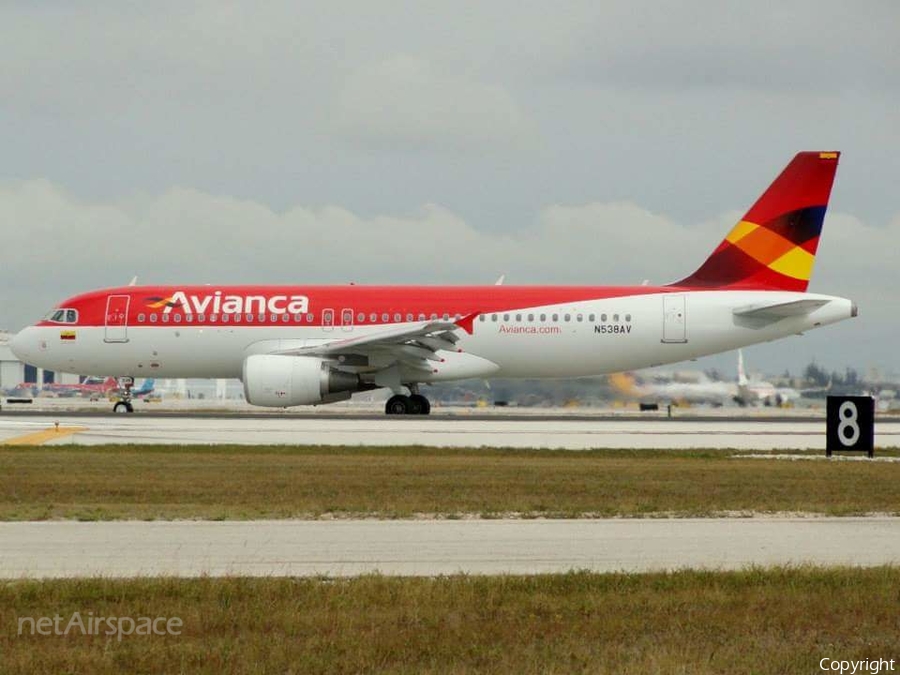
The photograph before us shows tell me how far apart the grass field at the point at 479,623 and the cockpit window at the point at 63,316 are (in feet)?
118

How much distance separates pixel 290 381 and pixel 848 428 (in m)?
18.4

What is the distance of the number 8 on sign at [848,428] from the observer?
27.3 m

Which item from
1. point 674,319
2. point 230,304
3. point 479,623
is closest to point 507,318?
point 674,319

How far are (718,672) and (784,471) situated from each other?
49.8 feet

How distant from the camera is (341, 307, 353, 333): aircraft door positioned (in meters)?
43.3

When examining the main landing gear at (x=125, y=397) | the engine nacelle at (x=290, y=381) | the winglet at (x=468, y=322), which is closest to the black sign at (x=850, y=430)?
the winglet at (x=468, y=322)

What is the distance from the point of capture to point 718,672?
8078 millimetres

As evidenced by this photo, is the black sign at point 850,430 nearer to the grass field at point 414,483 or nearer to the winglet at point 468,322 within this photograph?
the grass field at point 414,483

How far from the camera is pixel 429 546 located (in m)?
13.2

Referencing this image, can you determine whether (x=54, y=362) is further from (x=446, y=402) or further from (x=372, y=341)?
(x=446, y=402)

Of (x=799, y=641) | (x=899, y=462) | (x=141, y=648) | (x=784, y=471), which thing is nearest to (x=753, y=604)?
(x=799, y=641)

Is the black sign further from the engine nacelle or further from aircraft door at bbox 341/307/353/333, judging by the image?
aircraft door at bbox 341/307/353/333

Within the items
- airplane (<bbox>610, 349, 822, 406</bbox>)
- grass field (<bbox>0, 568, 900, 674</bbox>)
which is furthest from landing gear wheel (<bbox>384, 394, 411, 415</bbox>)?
grass field (<bbox>0, 568, 900, 674</bbox>)

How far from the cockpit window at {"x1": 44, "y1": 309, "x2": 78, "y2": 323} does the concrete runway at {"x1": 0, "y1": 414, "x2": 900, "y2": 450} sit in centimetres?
516
